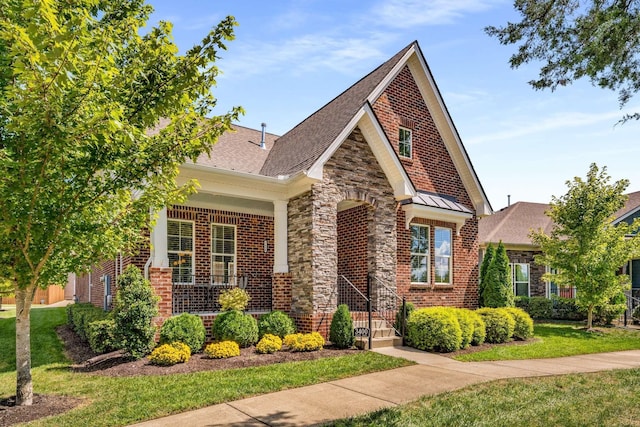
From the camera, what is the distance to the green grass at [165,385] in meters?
5.89

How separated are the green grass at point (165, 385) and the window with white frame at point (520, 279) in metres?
14.4

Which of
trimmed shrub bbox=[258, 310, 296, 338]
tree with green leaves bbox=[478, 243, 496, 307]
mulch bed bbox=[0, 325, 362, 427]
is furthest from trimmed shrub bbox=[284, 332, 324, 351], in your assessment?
tree with green leaves bbox=[478, 243, 496, 307]

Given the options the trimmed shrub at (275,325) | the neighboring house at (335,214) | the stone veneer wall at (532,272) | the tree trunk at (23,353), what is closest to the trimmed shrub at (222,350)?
the trimmed shrub at (275,325)

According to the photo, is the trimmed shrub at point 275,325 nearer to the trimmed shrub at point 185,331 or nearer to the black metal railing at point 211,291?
the black metal railing at point 211,291

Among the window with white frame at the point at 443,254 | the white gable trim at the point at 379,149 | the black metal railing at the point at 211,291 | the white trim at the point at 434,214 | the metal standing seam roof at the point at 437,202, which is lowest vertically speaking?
the black metal railing at the point at 211,291

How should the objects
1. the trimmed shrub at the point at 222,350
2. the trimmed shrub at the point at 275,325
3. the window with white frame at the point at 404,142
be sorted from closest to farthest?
the trimmed shrub at the point at 222,350
the trimmed shrub at the point at 275,325
the window with white frame at the point at 404,142

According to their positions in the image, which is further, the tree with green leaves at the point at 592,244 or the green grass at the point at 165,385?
the tree with green leaves at the point at 592,244

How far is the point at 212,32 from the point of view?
528 cm

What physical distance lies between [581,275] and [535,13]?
12.0 metres

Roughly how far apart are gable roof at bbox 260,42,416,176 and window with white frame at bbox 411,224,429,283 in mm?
4055

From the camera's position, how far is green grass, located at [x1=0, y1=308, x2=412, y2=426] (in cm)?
589

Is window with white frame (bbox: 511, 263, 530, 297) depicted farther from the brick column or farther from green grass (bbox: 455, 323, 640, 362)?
the brick column

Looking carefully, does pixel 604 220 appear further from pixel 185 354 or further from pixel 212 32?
pixel 212 32

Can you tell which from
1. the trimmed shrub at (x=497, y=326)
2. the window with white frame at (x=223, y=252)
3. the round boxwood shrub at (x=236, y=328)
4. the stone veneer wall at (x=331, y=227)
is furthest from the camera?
the window with white frame at (x=223, y=252)
